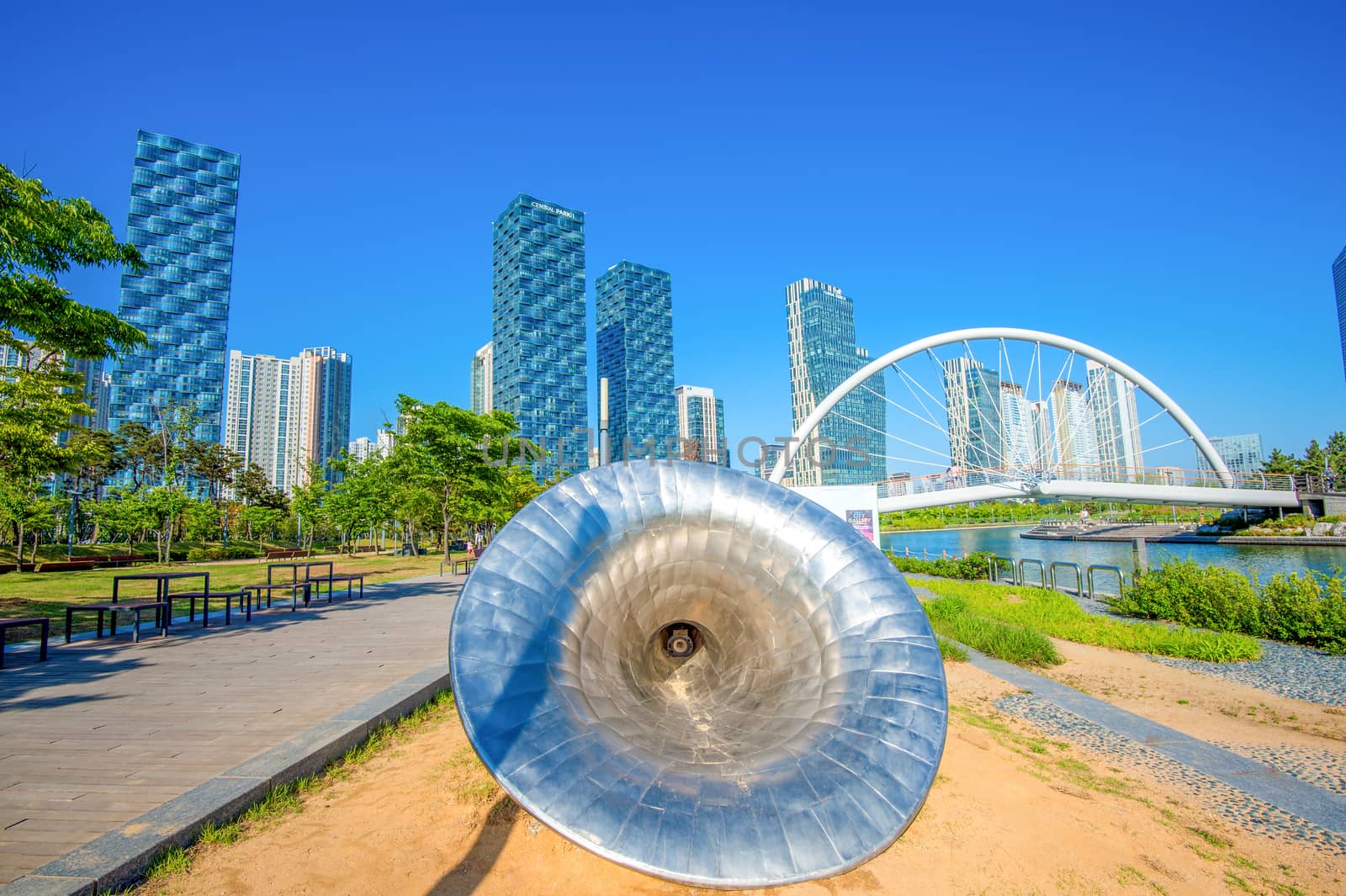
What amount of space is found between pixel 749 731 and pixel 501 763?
1.47 m

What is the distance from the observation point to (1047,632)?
11.9 m

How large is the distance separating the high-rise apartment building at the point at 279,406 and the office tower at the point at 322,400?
123mm

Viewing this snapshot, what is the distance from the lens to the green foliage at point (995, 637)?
966 cm

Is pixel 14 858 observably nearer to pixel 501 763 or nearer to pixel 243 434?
pixel 501 763

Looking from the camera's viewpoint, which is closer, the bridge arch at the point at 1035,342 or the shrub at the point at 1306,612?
the shrub at the point at 1306,612

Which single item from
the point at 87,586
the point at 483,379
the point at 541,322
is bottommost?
the point at 87,586

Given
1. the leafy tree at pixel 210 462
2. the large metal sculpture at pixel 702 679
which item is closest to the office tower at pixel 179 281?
the leafy tree at pixel 210 462

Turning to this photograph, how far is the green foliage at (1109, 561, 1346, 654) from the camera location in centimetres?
1038

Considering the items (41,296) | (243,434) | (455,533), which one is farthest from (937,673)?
(243,434)

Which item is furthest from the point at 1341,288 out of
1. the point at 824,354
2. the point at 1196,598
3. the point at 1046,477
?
the point at 1196,598

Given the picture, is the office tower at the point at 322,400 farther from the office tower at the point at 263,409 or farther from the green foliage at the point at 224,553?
the green foliage at the point at 224,553

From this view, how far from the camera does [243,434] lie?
11638 centimetres

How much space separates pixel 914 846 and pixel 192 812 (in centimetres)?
464

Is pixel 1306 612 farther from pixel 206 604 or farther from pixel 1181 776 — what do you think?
pixel 206 604
